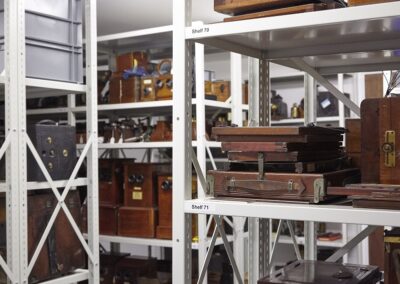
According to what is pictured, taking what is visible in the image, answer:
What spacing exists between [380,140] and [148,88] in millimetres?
3354

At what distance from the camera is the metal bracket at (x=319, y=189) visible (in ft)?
5.99


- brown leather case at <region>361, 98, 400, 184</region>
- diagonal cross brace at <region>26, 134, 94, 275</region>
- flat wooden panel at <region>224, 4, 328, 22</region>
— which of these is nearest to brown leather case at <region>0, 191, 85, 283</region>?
diagonal cross brace at <region>26, 134, 94, 275</region>

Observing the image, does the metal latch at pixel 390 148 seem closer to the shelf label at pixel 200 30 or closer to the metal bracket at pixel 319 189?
the metal bracket at pixel 319 189

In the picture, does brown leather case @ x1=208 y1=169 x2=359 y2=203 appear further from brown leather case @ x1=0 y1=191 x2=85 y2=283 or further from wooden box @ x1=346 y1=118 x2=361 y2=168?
brown leather case @ x1=0 y1=191 x2=85 y2=283

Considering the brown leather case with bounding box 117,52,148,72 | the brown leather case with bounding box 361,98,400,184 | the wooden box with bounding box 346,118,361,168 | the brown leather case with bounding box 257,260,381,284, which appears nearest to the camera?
the brown leather case with bounding box 361,98,400,184

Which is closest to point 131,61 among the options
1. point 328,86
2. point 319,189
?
point 328,86

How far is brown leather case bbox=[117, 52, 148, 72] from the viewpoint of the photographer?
5328 millimetres

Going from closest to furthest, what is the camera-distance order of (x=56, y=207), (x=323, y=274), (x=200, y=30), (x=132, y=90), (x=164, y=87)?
1. (x=200, y=30)
2. (x=323, y=274)
3. (x=56, y=207)
4. (x=164, y=87)
5. (x=132, y=90)

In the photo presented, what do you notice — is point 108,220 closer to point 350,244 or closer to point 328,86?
point 328,86

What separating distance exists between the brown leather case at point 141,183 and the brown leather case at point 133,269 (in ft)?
1.73

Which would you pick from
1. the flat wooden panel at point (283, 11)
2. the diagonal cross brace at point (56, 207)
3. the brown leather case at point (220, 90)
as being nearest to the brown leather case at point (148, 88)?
the brown leather case at point (220, 90)

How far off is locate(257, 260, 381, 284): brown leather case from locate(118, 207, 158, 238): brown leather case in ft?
9.14

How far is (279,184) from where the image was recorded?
1.91 meters

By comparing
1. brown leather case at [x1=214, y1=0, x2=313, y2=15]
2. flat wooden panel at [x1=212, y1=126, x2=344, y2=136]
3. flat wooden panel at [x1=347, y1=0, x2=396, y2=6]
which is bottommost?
flat wooden panel at [x1=212, y1=126, x2=344, y2=136]
